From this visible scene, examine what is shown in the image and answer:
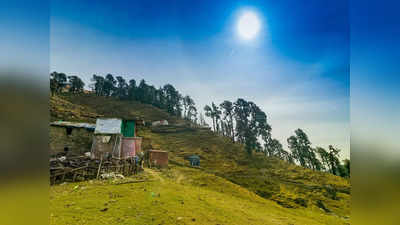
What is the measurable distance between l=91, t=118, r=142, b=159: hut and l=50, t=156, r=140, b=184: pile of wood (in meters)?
0.96

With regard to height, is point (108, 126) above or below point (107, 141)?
above

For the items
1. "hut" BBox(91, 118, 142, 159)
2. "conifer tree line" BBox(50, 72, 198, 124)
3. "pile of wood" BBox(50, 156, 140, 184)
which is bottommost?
"pile of wood" BBox(50, 156, 140, 184)

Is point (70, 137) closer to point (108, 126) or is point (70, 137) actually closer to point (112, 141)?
point (108, 126)

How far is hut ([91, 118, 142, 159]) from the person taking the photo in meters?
8.25

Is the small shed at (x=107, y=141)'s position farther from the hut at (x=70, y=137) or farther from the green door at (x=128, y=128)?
the hut at (x=70, y=137)

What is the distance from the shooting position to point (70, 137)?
8578mm

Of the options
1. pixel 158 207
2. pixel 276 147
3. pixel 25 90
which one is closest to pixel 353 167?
pixel 25 90

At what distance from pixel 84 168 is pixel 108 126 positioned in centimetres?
282

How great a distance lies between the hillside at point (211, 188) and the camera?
3.36 meters

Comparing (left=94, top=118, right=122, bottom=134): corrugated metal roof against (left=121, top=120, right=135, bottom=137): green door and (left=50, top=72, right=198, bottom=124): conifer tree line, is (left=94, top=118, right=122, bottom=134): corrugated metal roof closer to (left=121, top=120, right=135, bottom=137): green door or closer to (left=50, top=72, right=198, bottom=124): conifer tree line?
(left=121, top=120, right=135, bottom=137): green door

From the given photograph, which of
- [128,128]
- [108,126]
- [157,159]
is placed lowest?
[157,159]

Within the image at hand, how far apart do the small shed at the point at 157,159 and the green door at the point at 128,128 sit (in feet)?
6.89

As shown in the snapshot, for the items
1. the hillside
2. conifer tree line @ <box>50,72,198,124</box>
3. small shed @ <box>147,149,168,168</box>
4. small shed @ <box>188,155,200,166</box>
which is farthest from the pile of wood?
conifer tree line @ <box>50,72,198,124</box>

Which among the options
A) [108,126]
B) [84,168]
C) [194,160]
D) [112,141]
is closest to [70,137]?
[108,126]
